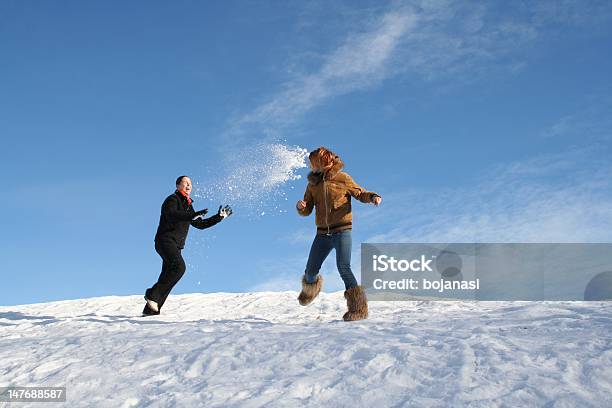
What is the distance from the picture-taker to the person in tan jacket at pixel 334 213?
7402 millimetres

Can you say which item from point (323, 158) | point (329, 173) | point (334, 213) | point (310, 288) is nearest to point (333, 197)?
point (334, 213)

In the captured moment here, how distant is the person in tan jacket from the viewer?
24.3 ft

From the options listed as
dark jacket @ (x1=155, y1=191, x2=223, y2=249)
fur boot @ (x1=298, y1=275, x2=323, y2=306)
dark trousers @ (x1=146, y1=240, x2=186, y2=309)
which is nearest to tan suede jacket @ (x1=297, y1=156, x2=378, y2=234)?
fur boot @ (x1=298, y1=275, x2=323, y2=306)

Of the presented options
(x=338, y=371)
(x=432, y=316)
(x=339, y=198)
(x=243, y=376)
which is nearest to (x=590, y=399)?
(x=338, y=371)

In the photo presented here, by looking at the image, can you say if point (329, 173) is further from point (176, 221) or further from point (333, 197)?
point (176, 221)

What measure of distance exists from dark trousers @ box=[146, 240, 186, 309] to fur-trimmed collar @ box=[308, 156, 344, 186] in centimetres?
237

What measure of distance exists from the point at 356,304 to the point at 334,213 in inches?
46.1

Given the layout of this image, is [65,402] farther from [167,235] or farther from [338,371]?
[167,235]

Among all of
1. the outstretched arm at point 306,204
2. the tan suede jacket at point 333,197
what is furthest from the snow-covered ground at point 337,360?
the outstretched arm at point 306,204

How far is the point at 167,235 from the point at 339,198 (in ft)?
8.90

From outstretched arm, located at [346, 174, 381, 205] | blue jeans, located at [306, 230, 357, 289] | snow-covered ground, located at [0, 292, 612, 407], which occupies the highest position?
outstretched arm, located at [346, 174, 381, 205]

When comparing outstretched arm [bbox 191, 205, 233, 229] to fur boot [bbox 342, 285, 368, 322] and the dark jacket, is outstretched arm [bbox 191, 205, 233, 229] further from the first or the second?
fur boot [bbox 342, 285, 368, 322]

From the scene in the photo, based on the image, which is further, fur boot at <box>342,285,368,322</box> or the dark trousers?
the dark trousers

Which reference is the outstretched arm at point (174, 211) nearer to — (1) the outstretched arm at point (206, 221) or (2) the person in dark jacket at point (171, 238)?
(2) the person in dark jacket at point (171, 238)
